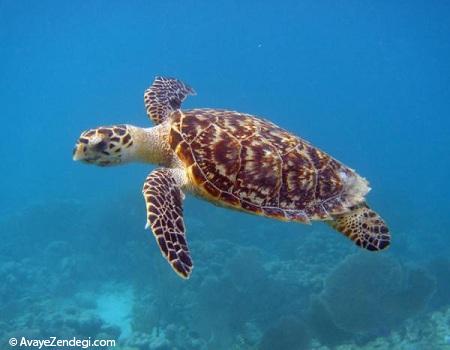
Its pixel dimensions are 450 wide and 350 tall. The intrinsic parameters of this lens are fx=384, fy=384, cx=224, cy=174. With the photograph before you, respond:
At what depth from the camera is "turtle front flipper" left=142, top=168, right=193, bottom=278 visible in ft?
11.3

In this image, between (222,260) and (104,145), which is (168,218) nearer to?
(104,145)

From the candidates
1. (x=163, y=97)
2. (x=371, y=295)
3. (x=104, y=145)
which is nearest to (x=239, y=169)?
(x=104, y=145)

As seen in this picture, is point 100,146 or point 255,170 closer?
point 255,170

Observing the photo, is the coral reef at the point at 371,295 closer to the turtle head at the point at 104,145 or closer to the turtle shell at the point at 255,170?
the turtle shell at the point at 255,170

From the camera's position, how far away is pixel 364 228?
463 centimetres

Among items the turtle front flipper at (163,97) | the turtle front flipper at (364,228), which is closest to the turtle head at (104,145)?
the turtle front flipper at (163,97)

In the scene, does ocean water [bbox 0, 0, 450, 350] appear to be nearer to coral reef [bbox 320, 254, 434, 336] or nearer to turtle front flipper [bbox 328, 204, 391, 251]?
coral reef [bbox 320, 254, 434, 336]

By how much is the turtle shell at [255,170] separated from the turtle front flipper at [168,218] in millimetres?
307

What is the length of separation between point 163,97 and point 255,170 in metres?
2.08

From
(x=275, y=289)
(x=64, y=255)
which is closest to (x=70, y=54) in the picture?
(x=64, y=255)

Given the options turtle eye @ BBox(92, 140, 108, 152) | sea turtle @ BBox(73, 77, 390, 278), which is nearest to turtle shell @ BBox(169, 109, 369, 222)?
sea turtle @ BBox(73, 77, 390, 278)

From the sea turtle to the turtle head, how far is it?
0.03 feet

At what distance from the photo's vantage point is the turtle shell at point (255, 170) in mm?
4227

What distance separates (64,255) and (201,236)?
6.71m
